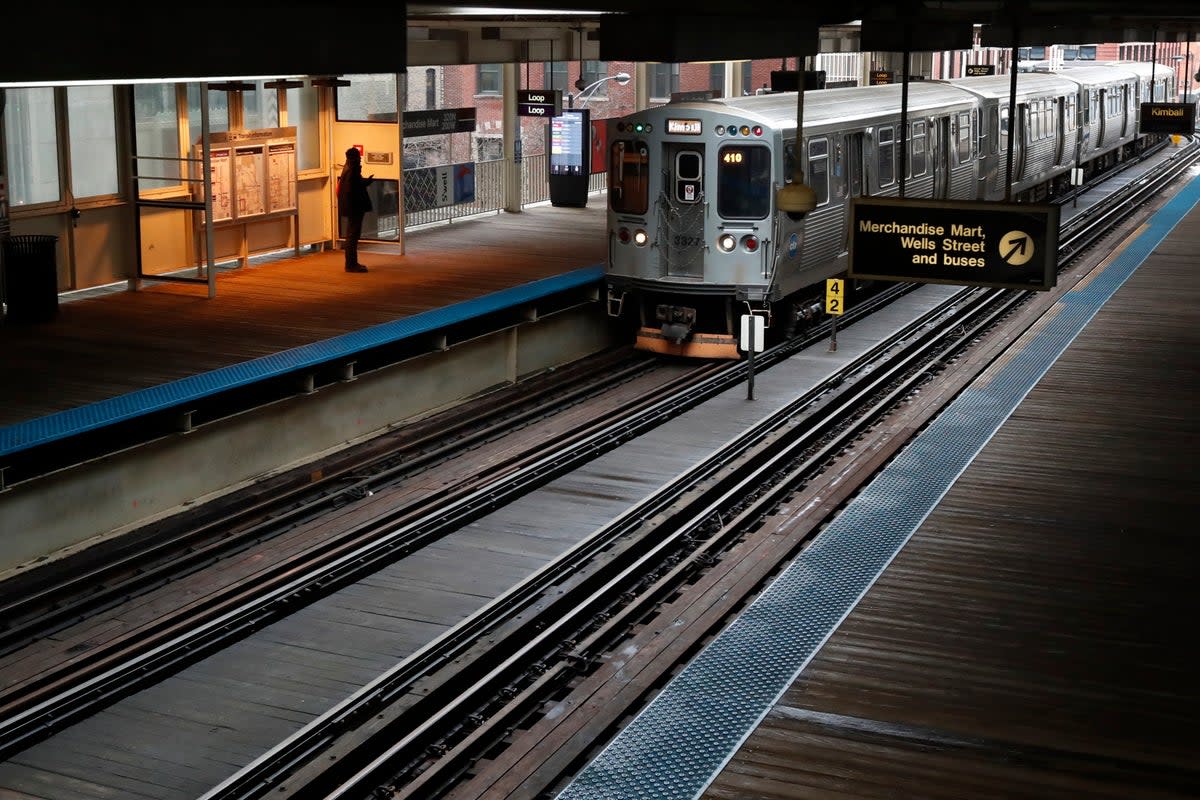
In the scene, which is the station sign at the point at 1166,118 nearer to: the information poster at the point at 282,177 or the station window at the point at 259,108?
the information poster at the point at 282,177

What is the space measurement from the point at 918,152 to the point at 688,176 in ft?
16.4

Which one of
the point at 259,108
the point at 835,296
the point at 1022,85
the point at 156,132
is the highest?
the point at 1022,85

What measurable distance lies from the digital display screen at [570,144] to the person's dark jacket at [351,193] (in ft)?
26.2

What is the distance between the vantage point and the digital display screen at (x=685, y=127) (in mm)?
17266

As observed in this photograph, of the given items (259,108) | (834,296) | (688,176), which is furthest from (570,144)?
(834,296)

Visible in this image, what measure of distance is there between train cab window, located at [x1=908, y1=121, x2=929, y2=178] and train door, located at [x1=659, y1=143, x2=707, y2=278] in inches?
179

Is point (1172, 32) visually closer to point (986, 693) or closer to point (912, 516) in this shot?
point (912, 516)

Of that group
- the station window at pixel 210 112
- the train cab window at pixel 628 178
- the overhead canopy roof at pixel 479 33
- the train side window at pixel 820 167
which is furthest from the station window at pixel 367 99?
the train side window at pixel 820 167

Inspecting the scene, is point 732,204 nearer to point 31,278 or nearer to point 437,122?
point 437,122

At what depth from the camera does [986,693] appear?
7.12m

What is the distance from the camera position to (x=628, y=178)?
18.0 meters

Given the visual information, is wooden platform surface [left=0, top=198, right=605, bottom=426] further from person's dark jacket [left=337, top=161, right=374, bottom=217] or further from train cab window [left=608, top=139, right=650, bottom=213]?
train cab window [left=608, top=139, right=650, bottom=213]

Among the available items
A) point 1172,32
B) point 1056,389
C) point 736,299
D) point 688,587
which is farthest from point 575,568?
point 1172,32

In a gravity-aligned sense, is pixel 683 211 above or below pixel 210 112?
below
